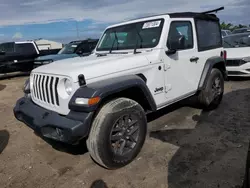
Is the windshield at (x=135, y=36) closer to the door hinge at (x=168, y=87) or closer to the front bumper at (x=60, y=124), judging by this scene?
the door hinge at (x=168, y=87)

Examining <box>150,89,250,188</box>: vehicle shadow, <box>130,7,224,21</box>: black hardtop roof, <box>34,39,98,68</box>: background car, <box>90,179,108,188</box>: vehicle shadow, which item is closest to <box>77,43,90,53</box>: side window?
<box>34,39,98,68</box>: background car

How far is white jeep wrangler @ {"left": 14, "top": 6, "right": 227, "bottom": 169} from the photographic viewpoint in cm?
283

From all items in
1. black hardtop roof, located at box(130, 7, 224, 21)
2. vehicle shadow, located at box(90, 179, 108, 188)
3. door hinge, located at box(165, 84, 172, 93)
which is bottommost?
vehicle shadow, located at box(90, 179, 108, 188)

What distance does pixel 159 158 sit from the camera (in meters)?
3.31

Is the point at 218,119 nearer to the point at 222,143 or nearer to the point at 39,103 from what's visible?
the point at 222,143

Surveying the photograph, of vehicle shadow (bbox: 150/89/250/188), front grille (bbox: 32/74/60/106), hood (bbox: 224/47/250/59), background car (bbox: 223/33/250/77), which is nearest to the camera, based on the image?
vehicle shadow (bbox: 150/89/250/188)

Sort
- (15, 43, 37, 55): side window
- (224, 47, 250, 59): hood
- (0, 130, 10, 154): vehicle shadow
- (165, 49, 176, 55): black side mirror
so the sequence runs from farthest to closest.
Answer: (15, 43, 37, 55): side window < (224, 47, 250, 59): hood < (0, 130, 10, 154): vehicle shadow < (165, 49, 176, 55): black side mirror

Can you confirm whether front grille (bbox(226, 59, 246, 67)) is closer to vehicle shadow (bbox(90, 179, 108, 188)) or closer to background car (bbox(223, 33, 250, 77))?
background car (bbox(223, 33, 250, 77))

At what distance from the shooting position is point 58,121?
2.82m

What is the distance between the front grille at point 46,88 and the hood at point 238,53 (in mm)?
6523

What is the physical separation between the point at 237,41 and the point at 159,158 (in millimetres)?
7176

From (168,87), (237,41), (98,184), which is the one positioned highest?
(237,41)

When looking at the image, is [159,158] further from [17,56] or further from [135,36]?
[17,56]

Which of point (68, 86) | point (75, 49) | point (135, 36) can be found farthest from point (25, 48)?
point (68, 86)
